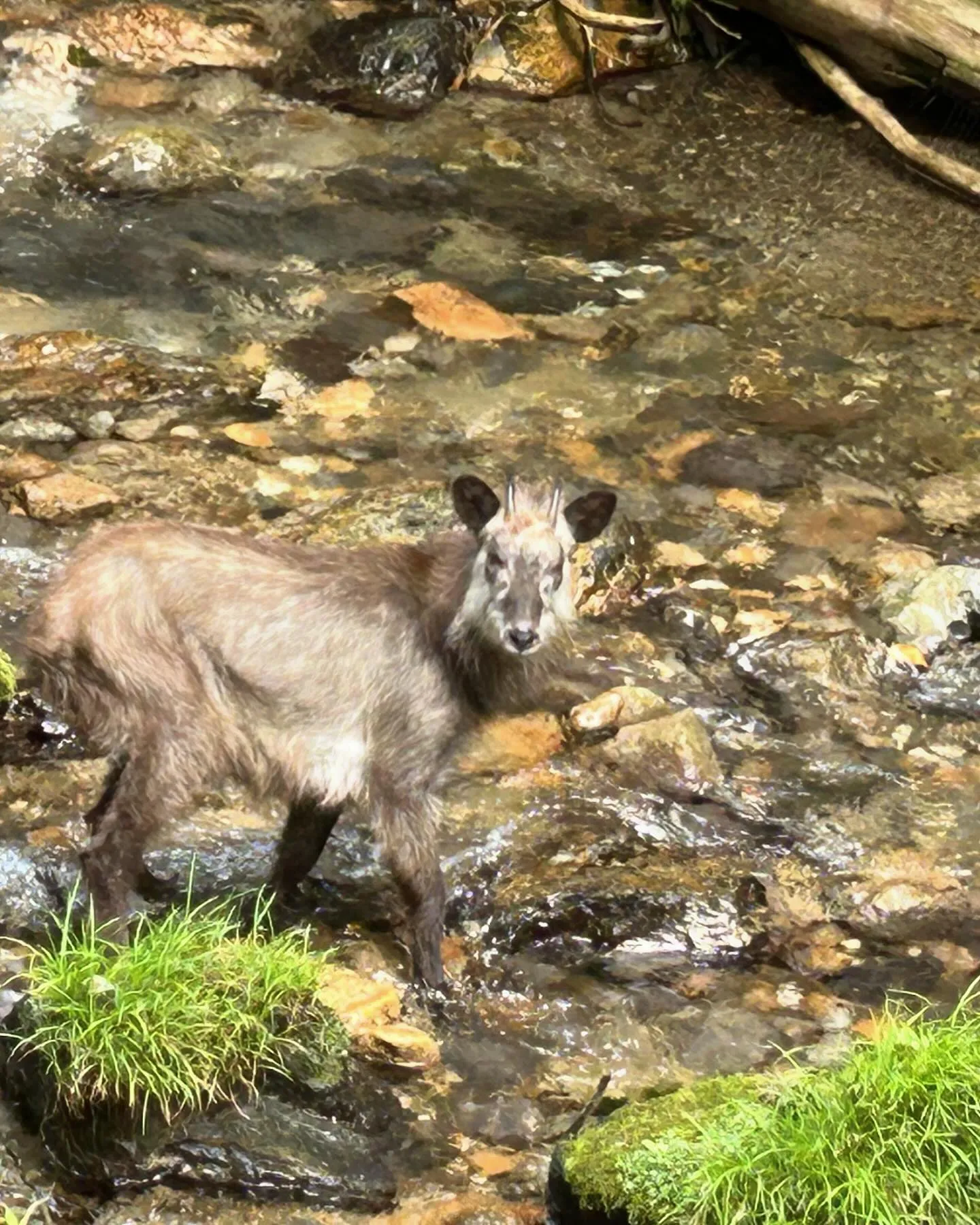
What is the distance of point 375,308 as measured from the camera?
9.78 meters

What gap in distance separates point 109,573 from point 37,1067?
63.3 inches

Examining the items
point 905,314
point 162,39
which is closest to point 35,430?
point 162,39

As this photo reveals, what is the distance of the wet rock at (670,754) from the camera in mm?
6805

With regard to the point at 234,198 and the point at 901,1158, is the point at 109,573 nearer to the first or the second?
the point at 901,1158

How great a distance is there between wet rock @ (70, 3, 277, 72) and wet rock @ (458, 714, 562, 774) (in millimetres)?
6932

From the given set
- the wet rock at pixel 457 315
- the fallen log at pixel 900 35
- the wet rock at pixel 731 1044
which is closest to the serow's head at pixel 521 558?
the wet rock at pixel 731 1044

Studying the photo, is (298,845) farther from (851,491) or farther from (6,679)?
(851,491)

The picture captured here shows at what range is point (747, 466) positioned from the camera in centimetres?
892

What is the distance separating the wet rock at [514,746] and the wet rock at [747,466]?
7.33 feet

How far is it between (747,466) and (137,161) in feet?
15.0

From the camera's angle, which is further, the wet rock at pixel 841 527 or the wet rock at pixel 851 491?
the wet rock at pixel 851 491

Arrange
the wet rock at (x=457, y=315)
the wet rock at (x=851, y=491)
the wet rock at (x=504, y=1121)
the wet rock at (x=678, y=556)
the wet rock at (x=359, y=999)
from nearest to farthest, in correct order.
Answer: the wet rock at (x=504, y=1121) < the wet rock at (x=359, y=999) < the wet rock at (x=678, y=556) < the wet rock at (x=851, y=491) < the wet rock at (x=457, y=315)

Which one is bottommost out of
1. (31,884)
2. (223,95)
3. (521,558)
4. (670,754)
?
(31,884)

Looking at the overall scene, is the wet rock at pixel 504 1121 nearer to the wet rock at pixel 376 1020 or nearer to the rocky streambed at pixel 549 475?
the rocky streambed at pixel 549 475
